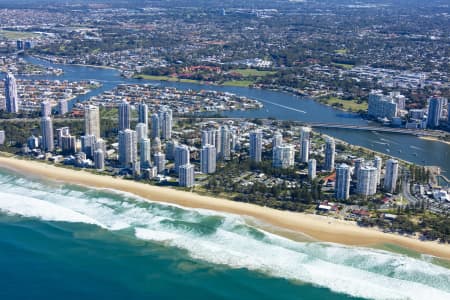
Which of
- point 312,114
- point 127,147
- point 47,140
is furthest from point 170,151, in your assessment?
point 312,114

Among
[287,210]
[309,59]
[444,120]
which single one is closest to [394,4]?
[309,59]

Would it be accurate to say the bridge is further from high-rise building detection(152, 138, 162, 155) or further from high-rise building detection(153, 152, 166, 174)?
high-rise building detection(153, 152, 166, 174)

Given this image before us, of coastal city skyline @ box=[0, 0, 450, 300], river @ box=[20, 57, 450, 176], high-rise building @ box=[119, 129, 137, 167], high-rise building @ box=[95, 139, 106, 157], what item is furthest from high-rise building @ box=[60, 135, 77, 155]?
river @ box=[20, 57, 450, 176]

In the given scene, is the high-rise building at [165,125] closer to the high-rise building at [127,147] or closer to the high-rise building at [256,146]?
the high-rise building at [127,147]

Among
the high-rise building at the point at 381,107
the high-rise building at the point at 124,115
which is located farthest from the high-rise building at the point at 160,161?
the high-rise building at the point at 381,107

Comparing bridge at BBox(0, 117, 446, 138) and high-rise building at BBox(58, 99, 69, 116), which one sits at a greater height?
high-rise building at BBox(58, 99, 69, 116)

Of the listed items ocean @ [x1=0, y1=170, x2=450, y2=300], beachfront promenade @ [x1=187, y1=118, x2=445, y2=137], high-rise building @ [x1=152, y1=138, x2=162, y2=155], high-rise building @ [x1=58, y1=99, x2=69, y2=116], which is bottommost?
ocean @ [x1=0, y1=170, x2=450, y2=300]
